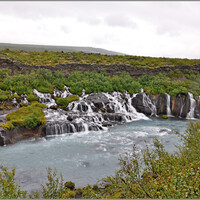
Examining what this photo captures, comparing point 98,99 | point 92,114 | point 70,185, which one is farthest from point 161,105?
point 70,185

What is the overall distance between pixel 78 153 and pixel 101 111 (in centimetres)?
1839

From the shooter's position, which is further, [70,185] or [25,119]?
[25,119]

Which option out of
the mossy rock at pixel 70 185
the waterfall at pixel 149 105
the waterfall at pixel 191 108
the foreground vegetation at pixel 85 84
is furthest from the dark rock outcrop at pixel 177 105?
the mossy rock at pixel 70 185

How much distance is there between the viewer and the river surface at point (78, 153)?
1897 centimetres

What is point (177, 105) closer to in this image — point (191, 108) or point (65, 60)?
point (191, 108)

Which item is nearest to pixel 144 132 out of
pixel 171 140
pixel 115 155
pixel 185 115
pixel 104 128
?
pixel 171 140

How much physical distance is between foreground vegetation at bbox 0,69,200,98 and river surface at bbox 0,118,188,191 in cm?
1602

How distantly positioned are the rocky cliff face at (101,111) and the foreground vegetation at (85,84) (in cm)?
172

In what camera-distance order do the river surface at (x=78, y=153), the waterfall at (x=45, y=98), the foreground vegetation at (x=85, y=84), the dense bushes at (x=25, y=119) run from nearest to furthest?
the river surface at (x=78, y=153)
the dense bushes at (x=25, y=119)
the waterfall at (x=45, y=98)
the foreground vegetation at (x=85, y=84)

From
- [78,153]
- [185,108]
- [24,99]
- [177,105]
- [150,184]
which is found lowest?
[78,153]

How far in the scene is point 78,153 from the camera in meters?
24.2

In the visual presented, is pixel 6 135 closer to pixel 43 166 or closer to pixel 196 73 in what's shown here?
pixel 43 166

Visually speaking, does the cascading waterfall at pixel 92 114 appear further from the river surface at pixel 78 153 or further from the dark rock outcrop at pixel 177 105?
the dark rock outcrop at pixel 177 105

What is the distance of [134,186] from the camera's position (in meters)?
9.56
